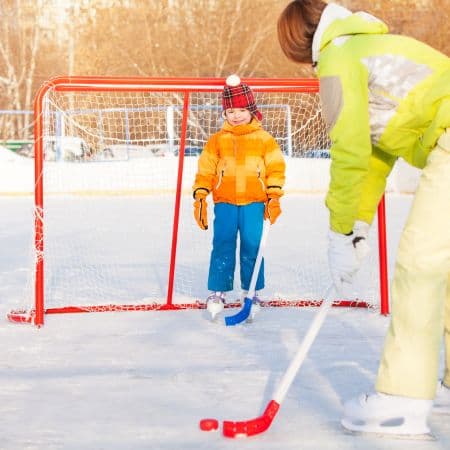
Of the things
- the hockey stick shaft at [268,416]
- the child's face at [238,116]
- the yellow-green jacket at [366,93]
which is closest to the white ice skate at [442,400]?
the hockey stick shaft at [268,416]

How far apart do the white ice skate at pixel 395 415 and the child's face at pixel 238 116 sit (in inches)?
84.6

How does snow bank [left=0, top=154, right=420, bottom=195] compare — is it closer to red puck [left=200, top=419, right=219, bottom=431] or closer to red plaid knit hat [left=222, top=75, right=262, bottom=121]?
red plaid knit hat [left=222, top=75, right=262, bottom=121]

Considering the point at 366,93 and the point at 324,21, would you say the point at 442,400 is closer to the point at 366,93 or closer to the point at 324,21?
the point at 366,93

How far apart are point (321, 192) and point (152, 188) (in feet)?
7.73

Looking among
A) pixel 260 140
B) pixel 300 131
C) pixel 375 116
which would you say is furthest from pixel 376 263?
pixel 375 116

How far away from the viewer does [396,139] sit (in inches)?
103

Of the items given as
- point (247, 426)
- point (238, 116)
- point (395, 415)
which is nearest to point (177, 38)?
point (238, 116)

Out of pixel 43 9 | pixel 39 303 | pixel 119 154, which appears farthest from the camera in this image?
pixel 43 9

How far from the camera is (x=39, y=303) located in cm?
432

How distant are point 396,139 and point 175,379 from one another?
4.03ft

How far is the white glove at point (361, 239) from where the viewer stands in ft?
8.92

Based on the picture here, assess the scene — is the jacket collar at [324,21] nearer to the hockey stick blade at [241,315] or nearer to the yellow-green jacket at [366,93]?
the yellow-green jacket at [366,93]

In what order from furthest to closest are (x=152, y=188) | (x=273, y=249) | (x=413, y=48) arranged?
(x=152, y=188)
(x=273, y=249)
(x=413, y=48)

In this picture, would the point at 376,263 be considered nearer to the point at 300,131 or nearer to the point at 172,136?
the point at 300,131
